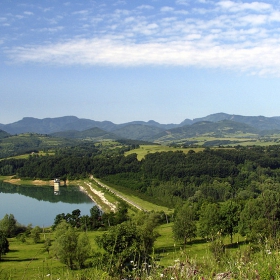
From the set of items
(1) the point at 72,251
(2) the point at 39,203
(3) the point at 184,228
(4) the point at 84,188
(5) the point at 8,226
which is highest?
(1) the point at 72,251

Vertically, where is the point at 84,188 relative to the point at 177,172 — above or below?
below

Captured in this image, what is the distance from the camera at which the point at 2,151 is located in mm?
174000

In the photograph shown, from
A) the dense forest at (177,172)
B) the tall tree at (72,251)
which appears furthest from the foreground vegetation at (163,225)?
the dense forest at (177,172)

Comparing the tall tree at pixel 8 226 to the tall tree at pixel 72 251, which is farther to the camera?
the tall tree at pixel 8 226

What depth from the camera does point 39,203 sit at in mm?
64438

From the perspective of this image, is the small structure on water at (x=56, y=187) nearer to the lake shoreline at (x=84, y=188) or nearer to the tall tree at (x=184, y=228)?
the lake shoreline at (x=84, y=188)

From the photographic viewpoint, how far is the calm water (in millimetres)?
51928

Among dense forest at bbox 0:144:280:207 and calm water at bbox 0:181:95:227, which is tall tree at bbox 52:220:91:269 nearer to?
calm water at bbox 0:181:95:227

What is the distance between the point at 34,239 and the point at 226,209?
21.5 metres

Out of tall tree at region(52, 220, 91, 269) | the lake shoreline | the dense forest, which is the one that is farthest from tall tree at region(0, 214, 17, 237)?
the dense forest

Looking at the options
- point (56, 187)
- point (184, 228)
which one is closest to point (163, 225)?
point (184, 228)

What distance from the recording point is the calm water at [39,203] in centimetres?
5193

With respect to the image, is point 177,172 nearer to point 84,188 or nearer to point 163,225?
point 84,188

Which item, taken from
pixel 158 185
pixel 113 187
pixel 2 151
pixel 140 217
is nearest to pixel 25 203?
pixel 113 187
